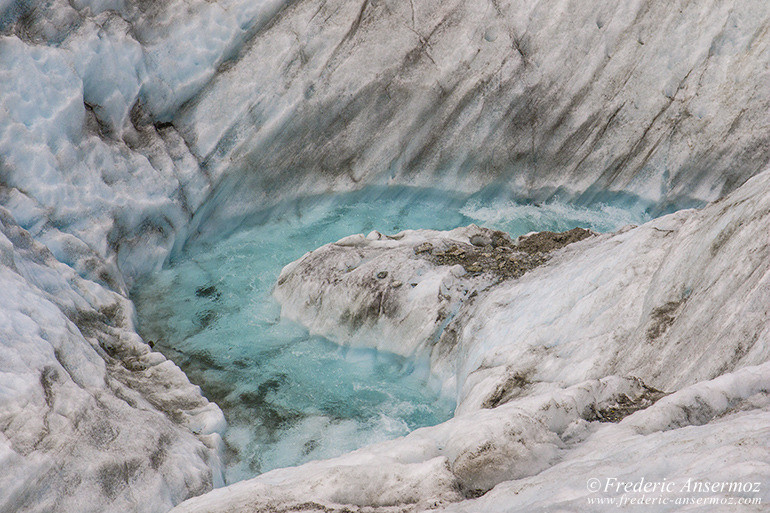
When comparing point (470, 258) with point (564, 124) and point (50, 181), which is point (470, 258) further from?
point (50, 181)

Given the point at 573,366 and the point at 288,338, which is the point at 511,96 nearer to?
the point at 288,338

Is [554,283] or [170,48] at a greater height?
[170,48]

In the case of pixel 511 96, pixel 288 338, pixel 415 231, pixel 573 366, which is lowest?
pixel 288 338

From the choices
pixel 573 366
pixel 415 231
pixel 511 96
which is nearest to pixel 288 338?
pixel 415 231

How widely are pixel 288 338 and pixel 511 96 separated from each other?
17.2 feet

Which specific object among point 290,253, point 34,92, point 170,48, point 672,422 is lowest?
point 290,253

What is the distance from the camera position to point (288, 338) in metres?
8.58

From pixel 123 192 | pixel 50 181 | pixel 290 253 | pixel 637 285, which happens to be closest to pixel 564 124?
pixel 290 253

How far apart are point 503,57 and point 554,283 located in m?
5.15

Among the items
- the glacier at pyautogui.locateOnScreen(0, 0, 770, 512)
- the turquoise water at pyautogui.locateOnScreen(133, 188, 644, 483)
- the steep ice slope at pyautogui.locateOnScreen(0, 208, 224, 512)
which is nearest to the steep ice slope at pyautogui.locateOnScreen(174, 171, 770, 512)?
the glacier at pyautogui.locateOnScreen(0, 0, 770, 512)

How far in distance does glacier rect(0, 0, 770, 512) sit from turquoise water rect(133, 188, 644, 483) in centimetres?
25

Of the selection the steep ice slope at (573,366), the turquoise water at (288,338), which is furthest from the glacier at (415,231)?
the turquoise water at (288,338)

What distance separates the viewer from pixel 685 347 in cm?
531

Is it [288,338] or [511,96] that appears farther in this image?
[511,96]
